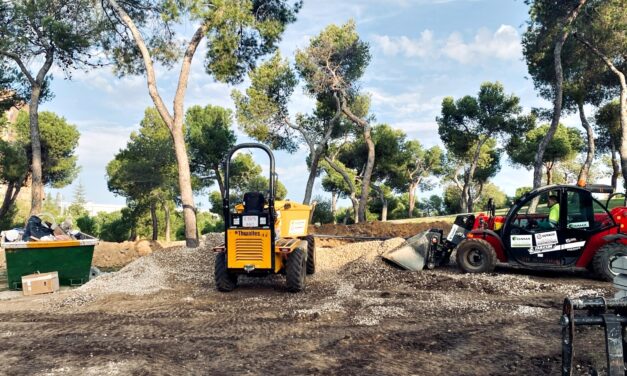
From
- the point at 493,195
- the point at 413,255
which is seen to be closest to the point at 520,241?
the point at 413,255

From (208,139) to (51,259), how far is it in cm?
2109

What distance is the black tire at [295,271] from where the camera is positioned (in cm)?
821

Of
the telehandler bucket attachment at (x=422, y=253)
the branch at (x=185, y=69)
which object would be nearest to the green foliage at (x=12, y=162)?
the branch at (x=185, y=69)

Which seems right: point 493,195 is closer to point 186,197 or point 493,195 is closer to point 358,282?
point 186,197

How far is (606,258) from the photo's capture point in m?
8.41

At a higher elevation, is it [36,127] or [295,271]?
[36,127]

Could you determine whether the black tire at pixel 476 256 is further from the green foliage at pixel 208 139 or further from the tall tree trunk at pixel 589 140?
the green foliage at pixel 208 139

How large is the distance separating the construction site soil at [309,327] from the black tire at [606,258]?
359 mm

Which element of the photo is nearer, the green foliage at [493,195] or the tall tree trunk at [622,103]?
the tall tree trunk at [622,103]

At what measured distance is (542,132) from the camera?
3556 cm

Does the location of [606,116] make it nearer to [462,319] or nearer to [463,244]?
[463,244]

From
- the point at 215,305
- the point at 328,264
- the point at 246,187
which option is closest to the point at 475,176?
the point at 246,187

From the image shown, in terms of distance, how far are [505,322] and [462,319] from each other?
0.49m

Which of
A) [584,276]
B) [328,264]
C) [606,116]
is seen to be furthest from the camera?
[606,116]
